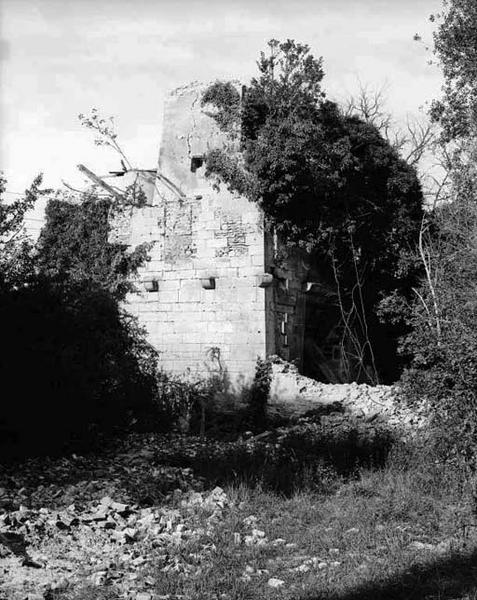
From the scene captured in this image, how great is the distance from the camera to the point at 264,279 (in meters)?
14.9

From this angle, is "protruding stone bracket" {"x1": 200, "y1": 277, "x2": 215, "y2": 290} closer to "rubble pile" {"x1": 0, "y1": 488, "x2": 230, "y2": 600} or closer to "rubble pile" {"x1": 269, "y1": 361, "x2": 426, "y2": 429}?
"rubble pile" {"x1": 269, "y1": 361, "x2": 426, "y2": 429}

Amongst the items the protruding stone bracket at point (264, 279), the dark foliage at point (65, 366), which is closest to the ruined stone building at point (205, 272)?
the protruding stone bracket at point (264, 279)

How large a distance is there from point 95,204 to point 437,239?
8.21 metres

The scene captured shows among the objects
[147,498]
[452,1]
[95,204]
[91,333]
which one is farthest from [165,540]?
[452,1]

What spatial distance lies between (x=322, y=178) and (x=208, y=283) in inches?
131

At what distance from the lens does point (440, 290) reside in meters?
14.7

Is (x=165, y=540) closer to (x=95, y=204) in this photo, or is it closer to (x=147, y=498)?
(x=147, y=498)

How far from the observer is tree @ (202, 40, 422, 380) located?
15078 millimetres

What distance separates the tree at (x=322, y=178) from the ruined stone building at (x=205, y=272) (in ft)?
1.74

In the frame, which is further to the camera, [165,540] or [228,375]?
[228,375]

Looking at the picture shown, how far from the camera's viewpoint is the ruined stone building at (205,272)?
49.6 feet

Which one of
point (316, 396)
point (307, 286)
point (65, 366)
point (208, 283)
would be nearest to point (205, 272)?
point (208, 283)

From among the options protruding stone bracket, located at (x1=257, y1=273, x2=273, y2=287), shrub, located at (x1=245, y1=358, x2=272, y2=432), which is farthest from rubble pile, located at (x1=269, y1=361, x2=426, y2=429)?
protruding stone bracket, located at (x1=257, y1=273, x2=273, y2=287)

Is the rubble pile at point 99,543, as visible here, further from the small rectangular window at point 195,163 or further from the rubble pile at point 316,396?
the small rectangular window at point 195,163
